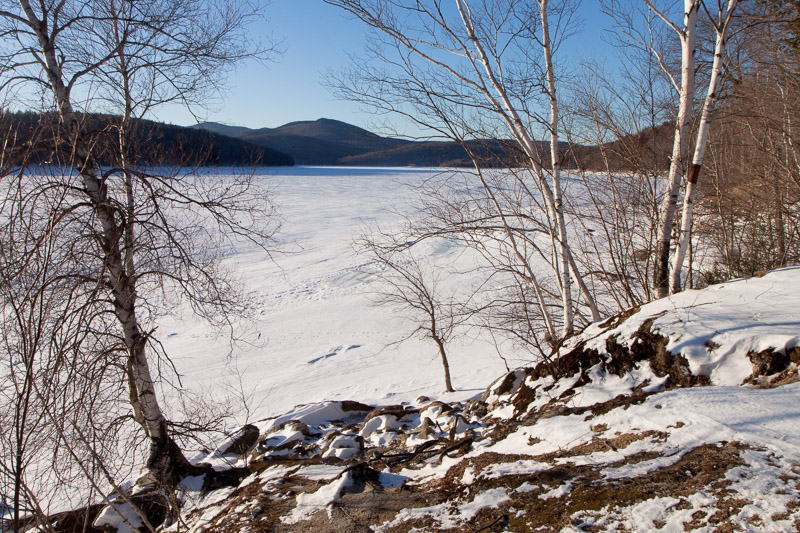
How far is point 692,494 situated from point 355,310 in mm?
22169

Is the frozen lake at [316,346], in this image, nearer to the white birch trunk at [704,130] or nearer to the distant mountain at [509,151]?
the distant mountain at [509,151]

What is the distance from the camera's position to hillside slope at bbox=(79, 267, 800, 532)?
2127 mm

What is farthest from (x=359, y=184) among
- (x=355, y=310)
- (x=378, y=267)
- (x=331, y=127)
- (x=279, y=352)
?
(x=331, y=127)

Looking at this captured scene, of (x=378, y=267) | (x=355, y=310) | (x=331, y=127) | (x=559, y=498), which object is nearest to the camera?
(x=559, y=498)

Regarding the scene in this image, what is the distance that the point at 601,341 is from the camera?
4633 millimetres

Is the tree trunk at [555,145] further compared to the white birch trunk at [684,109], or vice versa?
the tree trunk at [555,145]

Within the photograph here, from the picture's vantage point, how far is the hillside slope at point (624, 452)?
2.13 m

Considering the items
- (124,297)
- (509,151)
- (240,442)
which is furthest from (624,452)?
(240,442)

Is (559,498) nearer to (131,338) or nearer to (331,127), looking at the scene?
(131,338)

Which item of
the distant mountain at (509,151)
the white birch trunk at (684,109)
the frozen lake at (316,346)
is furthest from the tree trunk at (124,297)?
the white birch trunk at (684,109)

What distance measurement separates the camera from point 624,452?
8.86 feet

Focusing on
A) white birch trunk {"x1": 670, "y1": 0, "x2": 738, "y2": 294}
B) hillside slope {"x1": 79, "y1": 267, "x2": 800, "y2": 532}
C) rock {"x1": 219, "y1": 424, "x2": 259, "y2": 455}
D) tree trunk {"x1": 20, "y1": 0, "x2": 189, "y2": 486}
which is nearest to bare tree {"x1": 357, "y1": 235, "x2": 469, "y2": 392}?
rock {"x1": 219, "y1": 424, "x2": 259, "y2": 455}

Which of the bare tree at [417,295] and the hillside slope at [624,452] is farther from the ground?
the hillside slope at [624,452]

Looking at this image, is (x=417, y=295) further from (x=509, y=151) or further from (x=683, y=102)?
(x=683, y=102)
